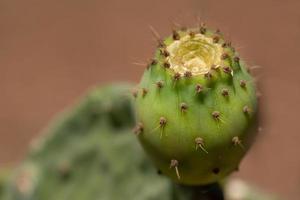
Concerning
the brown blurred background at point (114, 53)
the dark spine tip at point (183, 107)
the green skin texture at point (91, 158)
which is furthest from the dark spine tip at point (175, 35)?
the brown blurred background at point (114, 53)

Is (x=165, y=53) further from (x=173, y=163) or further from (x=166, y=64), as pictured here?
(x=173, y=163)

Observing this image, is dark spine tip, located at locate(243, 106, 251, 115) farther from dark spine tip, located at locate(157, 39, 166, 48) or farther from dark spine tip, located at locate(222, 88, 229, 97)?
dark spine tip, located at locate(157, 39, 166, 48)

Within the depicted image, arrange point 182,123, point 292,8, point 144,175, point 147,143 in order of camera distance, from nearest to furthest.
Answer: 1. point 182,123
2. point 147,143
3. point 144,175
4. point 292,8

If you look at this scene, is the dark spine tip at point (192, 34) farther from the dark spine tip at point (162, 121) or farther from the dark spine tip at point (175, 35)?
the dark spine tip at point (162, 121)

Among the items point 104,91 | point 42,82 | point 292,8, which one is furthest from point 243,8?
point 104,91

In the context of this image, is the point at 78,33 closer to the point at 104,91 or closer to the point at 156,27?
the point at 156,27

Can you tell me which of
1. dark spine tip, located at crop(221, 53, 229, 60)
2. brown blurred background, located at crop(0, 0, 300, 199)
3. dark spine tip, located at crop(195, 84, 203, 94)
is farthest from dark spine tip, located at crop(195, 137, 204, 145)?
brown blurred background, located at crop(0, 0, 300, 199)
